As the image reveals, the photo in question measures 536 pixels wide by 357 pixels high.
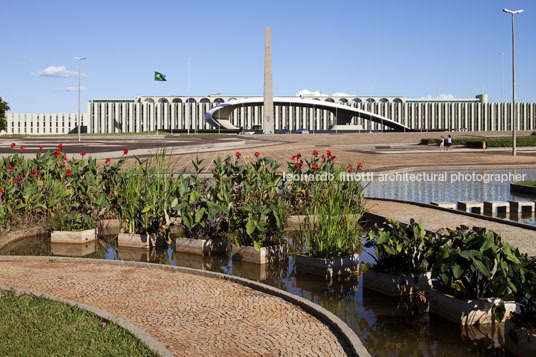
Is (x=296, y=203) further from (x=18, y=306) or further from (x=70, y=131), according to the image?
(x=70, y=131)

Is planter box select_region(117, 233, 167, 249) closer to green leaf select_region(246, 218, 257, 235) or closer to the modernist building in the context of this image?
green leaf select_region(246, 218, 257, 235)

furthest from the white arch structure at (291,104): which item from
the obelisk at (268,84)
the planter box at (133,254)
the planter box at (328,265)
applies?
the planter box at (328,265)

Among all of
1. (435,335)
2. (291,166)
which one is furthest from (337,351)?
(291,166)

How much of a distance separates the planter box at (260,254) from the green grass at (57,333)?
2961mm

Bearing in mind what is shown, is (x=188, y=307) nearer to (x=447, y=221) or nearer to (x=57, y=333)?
(x=57, y=333)

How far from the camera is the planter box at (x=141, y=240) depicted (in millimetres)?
8469

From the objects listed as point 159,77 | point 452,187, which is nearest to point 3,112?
point 159,77

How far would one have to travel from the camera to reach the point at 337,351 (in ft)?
14.0

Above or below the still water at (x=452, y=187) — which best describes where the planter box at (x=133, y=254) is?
below

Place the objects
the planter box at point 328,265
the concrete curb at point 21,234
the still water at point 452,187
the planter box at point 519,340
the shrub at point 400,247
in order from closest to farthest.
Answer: the planter box at point 519,340, the shrub at point 400,247, the planter box at point 328,265, the concrete curb at point 21,234, the still water at point 452,187

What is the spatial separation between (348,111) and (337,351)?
8009 cm

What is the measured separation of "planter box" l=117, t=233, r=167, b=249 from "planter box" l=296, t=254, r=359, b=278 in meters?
2.58

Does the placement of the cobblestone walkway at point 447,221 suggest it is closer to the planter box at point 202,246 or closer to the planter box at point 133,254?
the planter box at point 202,246

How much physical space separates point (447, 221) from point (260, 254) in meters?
4.33
